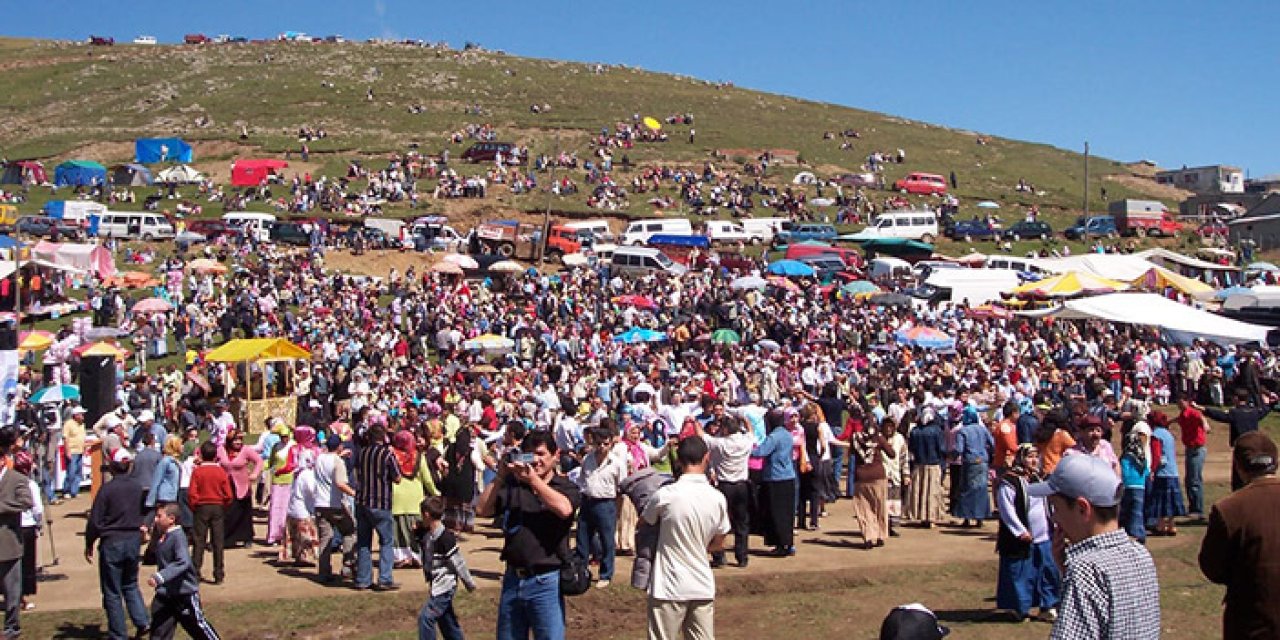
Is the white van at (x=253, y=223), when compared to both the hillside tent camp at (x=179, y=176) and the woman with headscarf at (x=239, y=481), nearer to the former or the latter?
the hillside tent camp at (x=179, y=176)

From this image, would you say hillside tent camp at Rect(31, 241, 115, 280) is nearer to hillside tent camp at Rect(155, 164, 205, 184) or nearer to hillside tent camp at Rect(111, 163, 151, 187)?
hillside tent camp at Rect(111, 163, 151, 187)

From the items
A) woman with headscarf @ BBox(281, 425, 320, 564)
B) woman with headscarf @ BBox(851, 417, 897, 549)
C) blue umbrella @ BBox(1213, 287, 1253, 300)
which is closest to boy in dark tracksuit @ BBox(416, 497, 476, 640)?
woman with headscarf @ BBox(281, 425, 320, 564)

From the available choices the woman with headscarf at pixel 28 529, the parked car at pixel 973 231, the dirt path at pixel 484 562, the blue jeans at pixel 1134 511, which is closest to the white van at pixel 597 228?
the parked car at pixel 973 231

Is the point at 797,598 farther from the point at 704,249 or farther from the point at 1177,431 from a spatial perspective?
the point at 704,249

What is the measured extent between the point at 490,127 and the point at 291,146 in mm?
13197

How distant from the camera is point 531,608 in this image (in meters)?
6.07

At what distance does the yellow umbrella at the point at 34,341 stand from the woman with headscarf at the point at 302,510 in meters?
13.9

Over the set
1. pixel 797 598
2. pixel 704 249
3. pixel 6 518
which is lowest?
pixel 797 598

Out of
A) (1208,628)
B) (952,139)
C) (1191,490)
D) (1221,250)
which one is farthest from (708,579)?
(952,139)

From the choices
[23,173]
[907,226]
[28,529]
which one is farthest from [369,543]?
[23,173]

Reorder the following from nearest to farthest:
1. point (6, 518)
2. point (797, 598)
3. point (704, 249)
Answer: point (6, 518), point (797, 598), point (704, 249)

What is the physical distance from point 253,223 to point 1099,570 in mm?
44599

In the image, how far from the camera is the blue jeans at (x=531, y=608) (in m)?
6.06

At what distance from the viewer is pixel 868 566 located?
1130 cm
